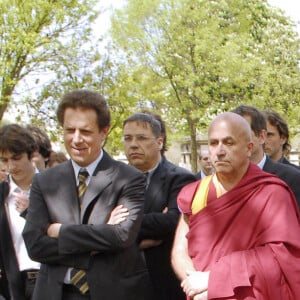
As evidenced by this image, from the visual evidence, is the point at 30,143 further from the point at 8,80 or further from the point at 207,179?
the point at 8,80

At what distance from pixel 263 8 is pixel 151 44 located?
466 cm

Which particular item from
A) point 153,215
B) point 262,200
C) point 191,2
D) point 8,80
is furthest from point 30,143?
point 191,2

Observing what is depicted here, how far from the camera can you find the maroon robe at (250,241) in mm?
2900

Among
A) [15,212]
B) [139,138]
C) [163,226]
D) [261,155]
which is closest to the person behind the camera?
[15,212]

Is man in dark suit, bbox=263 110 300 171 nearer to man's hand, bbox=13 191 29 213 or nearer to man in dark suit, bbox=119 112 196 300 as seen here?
man in dark suit, bbox=119 112 196 300

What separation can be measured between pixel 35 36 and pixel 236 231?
46.1ft

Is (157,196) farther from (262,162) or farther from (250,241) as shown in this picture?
(250,241)

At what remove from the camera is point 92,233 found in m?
3.00

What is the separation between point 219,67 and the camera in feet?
68.4

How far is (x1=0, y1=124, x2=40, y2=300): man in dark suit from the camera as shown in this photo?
3668 mm

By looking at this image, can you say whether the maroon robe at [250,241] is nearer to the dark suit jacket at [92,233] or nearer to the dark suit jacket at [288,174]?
the dark suit jacket at [92,233]

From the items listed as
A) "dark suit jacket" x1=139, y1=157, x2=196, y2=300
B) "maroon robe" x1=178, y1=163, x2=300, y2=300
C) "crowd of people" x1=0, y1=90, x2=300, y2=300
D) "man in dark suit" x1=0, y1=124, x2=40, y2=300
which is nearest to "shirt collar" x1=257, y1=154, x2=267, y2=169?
"dark suit jacket" x1=139, y1=157, x2=196, y2=300

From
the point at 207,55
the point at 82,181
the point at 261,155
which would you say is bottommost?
the point at 82,181

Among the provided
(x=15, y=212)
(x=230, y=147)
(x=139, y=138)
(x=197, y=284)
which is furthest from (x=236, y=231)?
(x=139, y=138)
